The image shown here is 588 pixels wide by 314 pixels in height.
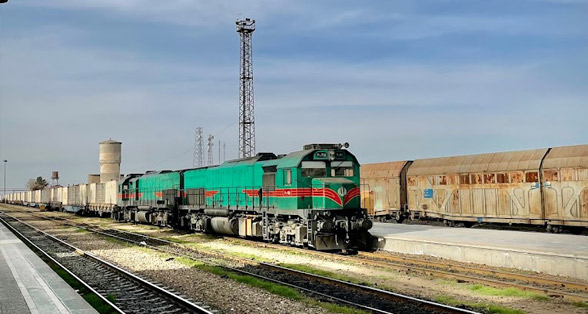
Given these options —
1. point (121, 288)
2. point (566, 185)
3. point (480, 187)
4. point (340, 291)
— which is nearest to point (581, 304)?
point (340, 291)

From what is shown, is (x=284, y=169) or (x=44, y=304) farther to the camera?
(x=284, y=169)

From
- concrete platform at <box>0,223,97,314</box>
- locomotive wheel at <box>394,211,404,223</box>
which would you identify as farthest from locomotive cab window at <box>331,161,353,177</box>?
locomotive wheel at <box>394,211,404,223</box>

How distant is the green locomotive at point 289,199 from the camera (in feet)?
59.4

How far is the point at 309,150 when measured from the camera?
19.0m

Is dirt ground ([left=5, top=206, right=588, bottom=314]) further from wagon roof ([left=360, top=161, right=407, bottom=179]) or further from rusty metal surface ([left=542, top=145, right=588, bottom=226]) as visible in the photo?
wagon roof ([left=360, top=161, right=407, bottom=179])

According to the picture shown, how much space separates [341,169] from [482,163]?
9439mm

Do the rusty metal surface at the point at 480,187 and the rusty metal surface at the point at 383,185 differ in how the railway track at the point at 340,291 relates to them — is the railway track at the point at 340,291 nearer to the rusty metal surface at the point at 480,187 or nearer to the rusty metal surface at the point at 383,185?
the rusty metal surface at the point at 480,187

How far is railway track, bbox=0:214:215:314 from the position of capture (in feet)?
34.4

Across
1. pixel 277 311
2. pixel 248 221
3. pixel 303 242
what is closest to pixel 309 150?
pixel 303 242

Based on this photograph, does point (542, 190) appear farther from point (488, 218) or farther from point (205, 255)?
point (205, 255)

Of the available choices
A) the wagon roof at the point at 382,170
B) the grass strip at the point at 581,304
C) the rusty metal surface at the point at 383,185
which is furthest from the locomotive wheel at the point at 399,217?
the grass strip at the point at 581,304

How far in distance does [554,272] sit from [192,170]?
69.0ft

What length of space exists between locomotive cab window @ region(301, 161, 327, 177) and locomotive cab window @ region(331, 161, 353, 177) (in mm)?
344

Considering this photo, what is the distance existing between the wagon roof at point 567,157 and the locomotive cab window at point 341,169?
8.85 metres
